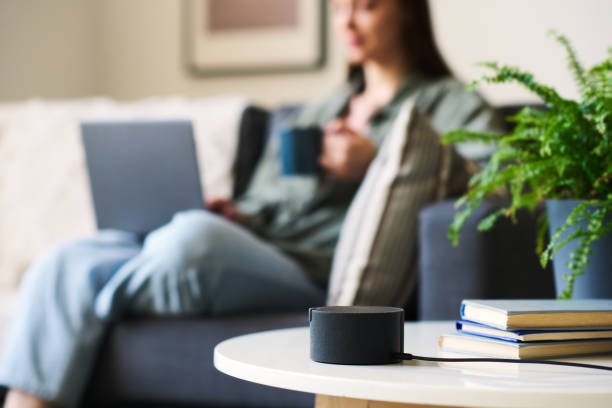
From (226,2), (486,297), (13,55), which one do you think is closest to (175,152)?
(486,297)

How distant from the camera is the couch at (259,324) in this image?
4.23 ft

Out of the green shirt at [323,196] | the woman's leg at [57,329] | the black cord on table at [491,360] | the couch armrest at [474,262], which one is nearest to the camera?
the black cord on table at [491,360]

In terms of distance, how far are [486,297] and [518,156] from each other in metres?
0.38

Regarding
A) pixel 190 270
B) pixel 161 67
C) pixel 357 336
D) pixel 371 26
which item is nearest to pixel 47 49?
pixel 161 67

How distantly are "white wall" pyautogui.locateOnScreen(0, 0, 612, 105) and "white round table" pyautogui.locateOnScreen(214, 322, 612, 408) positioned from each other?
1.82 m

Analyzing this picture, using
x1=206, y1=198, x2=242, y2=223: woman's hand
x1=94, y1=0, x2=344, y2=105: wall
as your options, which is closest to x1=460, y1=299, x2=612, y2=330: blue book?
x1=206, y1=198, x2=242, y2=223: woman's hand

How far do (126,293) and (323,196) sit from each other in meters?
0.57

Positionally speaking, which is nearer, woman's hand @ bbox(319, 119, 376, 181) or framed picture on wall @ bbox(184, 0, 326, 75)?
woman's hand @ bbox(319, 119, 376, 181)

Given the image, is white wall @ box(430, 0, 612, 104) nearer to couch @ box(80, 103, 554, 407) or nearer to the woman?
the woman

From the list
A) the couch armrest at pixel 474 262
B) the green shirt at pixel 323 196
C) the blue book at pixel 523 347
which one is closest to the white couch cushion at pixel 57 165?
the green shirt at pixel 323 196

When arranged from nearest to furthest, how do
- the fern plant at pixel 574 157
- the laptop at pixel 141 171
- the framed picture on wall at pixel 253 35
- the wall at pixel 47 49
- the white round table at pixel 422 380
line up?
1. the white round table at pixel 422 380
2. the fern plant at pixel 574 157
3. the laptop at pixel 141 171
4. the framed picture on wall at pixel 253 35
5. the wall at pixel 47 49

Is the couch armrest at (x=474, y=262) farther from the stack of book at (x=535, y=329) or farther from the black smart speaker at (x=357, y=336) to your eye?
the black smart speaker at (x=357, y=336)

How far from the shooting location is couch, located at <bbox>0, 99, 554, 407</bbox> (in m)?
1.29

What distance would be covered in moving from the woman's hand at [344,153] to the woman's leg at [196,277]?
0.81 feet
